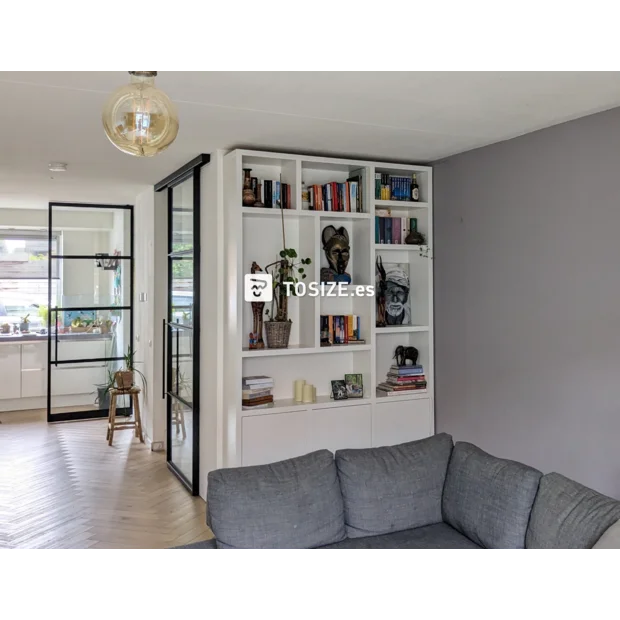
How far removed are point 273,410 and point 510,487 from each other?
1.84 meters

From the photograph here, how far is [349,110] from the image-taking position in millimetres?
3025

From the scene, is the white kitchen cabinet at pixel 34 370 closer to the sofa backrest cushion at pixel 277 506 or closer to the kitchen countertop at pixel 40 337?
the kitchen countertop at pixel 40 337

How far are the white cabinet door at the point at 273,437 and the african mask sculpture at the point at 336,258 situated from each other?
976 mm

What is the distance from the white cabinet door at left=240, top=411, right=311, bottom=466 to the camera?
3.82 metres

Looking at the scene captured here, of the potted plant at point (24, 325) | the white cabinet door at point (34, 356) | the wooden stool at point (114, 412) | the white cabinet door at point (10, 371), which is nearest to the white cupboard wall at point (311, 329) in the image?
the wooden stool at point (114, 412)

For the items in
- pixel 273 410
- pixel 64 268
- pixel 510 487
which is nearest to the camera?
pixel 510 487

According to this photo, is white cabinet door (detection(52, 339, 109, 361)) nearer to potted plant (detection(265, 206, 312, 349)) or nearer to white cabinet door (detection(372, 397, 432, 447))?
potted plant (detection(265, 206, 312, 349))

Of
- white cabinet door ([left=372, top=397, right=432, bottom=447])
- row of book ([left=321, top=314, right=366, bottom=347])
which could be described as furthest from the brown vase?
white cabinet door ([left=372, top=397, right=432, bottom=447])

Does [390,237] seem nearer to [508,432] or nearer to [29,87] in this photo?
[508,432]

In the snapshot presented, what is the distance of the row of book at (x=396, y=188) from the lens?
171 inches

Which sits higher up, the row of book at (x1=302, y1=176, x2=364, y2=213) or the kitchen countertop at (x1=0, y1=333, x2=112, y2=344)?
the row of book at (x1=302, y1=176, x2=364, y2=213)

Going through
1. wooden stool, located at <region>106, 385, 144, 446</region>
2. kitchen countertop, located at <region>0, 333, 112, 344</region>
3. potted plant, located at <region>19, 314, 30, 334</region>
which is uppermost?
potted plant, located at <region>19, 314, 30, 334</region>

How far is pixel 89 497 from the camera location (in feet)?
14.4
